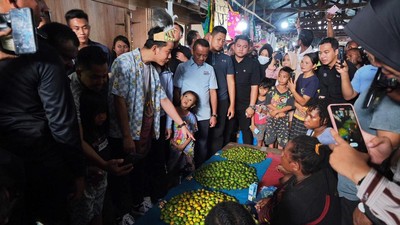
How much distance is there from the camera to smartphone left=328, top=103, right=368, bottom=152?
150 centimetres

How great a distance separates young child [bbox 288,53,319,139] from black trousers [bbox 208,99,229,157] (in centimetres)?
117

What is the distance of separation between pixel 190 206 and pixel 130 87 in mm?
1331

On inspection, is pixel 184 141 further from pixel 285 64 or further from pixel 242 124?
pixel 285 64

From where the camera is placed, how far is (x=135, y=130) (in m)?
2.74

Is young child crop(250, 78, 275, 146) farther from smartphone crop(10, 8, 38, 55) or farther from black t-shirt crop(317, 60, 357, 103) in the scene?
smartphone crop(10, 8, 38, 55)

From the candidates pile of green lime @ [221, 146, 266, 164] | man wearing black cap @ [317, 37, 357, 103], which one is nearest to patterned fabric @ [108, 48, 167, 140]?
pile of green lime @ [221, 146, 266, 164]

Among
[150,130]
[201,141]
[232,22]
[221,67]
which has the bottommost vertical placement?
[201,141]

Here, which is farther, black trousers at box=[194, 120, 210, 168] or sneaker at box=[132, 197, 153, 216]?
black trousers at box=[194, 120, 210, 168]

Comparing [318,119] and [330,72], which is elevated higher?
[330,72]

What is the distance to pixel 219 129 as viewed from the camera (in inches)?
178

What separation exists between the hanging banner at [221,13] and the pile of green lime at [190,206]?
4.77 meters

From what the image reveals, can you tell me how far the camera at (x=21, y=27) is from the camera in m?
1.13

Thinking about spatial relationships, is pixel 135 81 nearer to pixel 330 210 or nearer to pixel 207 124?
pixel 207 124

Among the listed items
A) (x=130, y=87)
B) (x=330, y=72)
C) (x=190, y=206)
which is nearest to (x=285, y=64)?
(x=330, y=72)
